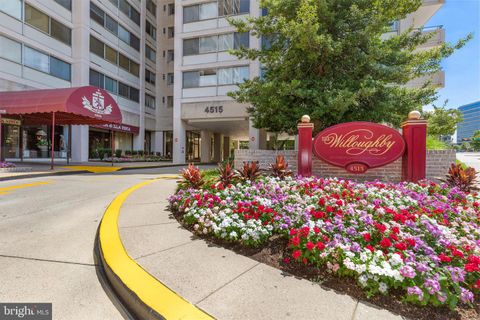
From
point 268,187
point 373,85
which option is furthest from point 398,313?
point 373,85

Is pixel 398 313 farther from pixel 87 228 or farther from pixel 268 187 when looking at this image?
pixel 87 228

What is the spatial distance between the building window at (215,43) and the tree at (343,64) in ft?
37.2

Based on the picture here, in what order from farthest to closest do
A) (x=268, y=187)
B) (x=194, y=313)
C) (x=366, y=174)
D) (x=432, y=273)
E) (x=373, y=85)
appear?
1. (x=373, y=85)
2. (x=366, y=174)
3. (x=268, y=187)
4. (x=432, y=273)
5. (x=194, y=313)

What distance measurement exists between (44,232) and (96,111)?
38.8 feet

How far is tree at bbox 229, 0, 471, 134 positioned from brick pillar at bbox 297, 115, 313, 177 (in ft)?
5.08

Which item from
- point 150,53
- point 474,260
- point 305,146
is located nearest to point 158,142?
point 150,53

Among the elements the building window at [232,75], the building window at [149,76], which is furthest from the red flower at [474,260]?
the building window at [149,76]

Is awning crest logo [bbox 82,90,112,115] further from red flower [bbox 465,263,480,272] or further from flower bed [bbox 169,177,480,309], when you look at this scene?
red flower [bbox 465,263,480,272]

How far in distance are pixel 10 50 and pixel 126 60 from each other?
486 inches

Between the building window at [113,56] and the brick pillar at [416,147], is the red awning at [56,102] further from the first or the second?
the brick pillar at [416,147]

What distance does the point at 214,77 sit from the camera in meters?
21.6

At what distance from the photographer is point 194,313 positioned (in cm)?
194

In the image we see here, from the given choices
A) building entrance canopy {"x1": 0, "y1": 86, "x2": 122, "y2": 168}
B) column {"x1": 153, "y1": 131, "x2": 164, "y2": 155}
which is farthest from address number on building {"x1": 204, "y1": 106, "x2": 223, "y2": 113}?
column {"x1": 153, "y1": 131, "x2": 164, "y2": 155}

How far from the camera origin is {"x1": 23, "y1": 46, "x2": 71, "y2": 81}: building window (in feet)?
57.3
